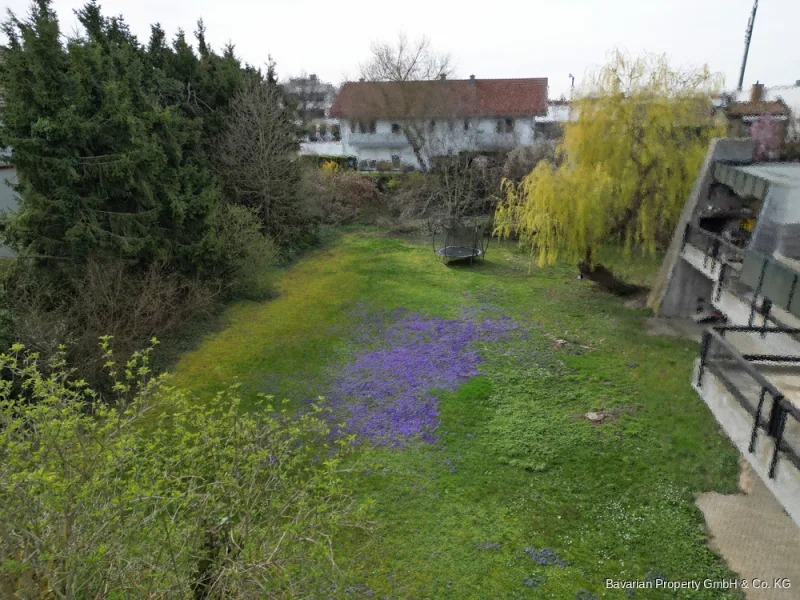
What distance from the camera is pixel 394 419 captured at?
1207 centimetres

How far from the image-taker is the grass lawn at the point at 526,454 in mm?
8180

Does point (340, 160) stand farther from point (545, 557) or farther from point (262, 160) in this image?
point (545, 557)

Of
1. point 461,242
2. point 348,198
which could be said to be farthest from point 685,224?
point 348,198

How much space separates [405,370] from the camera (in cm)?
1437

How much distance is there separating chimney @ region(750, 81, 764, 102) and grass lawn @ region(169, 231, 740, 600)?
799 inches

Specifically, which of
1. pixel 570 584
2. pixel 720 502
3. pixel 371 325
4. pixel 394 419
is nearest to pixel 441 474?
pixel 394 419

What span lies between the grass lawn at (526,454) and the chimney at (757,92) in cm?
2029

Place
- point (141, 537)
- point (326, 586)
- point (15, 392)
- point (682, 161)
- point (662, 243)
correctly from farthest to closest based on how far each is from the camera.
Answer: point (662, 243) < point (682, 161) < point (15, 392) < point (326, 586) < point (141, 537)

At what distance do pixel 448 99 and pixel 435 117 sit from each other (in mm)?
1912

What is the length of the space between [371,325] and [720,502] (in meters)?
11.0

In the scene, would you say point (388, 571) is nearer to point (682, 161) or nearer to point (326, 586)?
point (326, 586)

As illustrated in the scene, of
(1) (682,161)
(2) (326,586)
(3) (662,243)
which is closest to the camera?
(2) (326,586)

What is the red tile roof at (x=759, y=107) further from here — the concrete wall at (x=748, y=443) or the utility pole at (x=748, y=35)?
the concrete wall at (x=748, y=443)

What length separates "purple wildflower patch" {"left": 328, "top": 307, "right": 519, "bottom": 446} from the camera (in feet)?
39.1
